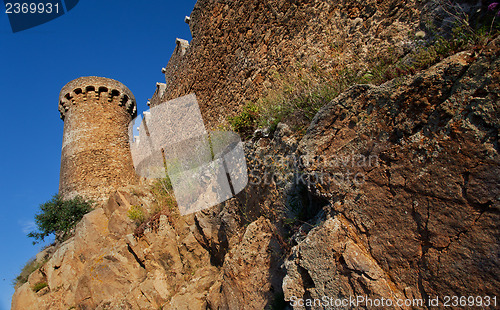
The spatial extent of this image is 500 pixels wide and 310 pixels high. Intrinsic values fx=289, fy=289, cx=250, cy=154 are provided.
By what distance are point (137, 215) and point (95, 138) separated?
8.72 metres

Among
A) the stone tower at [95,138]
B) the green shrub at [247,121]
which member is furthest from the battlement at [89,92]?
the green shrub at [247,121]

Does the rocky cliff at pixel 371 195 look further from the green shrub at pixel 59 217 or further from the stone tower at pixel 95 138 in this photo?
the stone tower at pixel 95 138

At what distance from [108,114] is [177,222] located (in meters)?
11.4

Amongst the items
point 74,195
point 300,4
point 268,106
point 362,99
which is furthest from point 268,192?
point 74,195

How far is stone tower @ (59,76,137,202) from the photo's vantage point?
13672 millimetres

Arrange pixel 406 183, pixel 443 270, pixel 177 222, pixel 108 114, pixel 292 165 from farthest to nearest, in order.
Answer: pixel 108 114 → pixel 177 222 → pixel 292 165 → pixel 406 183 → pixel 443 270

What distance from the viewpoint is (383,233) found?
7.63 feet

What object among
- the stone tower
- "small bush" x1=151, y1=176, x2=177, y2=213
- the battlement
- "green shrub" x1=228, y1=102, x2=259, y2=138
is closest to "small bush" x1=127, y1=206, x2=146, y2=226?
"small bush" x1=151, y1=176, x2=177, y2=213

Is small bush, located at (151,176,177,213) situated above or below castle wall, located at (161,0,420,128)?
below

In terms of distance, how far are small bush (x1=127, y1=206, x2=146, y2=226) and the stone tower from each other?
6.56 m

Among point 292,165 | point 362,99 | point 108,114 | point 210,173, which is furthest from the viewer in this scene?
point 108,114

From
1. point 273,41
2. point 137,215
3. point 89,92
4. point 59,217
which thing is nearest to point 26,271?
point 59,217

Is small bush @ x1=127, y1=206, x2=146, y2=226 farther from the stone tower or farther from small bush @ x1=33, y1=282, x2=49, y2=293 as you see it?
the stone tower

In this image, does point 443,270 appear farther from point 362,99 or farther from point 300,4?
point 300,4
